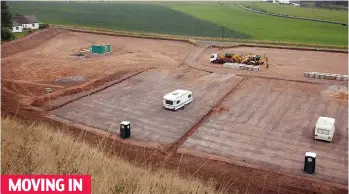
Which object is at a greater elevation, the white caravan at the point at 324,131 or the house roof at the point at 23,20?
the house roof at the point at 23,20

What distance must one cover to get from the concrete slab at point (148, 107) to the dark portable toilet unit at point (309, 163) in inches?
298

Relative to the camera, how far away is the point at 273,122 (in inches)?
1001

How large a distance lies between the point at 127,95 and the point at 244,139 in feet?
40.2

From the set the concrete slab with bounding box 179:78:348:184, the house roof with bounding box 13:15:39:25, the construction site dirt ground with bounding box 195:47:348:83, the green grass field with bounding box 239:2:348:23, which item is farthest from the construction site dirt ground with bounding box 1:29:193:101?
the green grass field with bounding box 239:2:348:23

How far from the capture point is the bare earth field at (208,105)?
A: 1920cm

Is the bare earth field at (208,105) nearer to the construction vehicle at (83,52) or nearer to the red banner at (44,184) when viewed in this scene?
the construction vehicle at (83,52)

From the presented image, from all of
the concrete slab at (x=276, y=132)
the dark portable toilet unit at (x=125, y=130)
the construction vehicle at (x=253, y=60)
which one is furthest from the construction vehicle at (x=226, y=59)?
the dark portable toilet unit at (x=125, y=130)

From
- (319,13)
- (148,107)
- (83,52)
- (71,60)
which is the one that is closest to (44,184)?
(148,107)

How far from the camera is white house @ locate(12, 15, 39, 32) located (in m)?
68.9

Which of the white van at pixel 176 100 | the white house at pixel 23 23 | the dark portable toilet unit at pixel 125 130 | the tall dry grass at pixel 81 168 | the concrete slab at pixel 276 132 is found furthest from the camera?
the white house at pixel 23 23

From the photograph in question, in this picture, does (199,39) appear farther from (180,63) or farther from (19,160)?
(19,160)

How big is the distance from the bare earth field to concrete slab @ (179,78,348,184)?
60 millimetres

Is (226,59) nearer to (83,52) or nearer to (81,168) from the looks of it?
(83,52)

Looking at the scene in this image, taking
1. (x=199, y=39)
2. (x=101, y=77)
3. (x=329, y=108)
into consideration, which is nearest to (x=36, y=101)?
(x=101, y=77)
